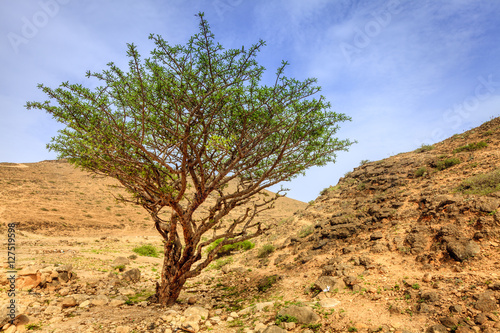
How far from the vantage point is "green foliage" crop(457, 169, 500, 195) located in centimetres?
966

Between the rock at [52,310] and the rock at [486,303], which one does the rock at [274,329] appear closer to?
the rock at [486,303]

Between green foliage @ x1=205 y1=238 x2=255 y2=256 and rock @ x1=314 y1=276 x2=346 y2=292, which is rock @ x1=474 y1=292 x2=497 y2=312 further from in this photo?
green foliage @ x1=205 y1=238 x2=255 y2=256

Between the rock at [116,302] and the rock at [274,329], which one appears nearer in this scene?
the rock at [274,329]

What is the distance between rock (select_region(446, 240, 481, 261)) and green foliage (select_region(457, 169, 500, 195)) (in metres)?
3.02

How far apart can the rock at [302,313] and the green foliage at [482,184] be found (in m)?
8.13

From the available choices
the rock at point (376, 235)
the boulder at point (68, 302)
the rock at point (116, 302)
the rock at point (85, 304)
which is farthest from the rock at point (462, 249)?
the boulder at point (68, 302)

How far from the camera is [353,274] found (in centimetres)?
852

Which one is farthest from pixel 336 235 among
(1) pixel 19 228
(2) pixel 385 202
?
(1) pixel 19 228

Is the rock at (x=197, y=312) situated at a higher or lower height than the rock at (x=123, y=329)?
lower

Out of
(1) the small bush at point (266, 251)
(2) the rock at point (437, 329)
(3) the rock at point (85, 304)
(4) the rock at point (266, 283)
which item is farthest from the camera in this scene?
(1) the small bush at point (266, 251)

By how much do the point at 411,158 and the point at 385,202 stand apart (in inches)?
241

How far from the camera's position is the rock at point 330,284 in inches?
315

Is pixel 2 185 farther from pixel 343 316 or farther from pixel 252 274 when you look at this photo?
pixel 343 316

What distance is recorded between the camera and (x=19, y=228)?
27594 millimetres
